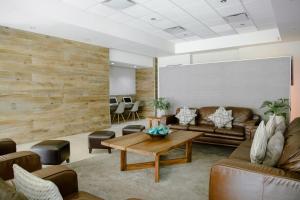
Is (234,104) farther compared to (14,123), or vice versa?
(234,104)

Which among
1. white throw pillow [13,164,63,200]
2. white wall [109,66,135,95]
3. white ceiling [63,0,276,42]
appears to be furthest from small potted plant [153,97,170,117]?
white throw pillow [13,164,63,200]

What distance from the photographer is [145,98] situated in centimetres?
939

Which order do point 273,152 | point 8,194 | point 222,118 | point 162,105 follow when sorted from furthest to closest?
point 162,105 < point 222,118 < point 273,152 < point 8,194

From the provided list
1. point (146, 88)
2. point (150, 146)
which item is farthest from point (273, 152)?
point (146, 88)

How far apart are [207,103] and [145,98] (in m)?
4.15

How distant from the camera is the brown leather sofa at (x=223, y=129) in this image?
4.20 meters

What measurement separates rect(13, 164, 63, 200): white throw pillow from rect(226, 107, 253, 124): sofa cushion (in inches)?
175

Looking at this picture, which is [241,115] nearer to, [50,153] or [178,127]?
[178,127]

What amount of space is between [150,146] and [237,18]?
4.16m

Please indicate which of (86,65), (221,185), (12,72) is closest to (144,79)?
(86,65)

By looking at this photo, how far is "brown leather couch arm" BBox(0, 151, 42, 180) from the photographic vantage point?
79.6 inches

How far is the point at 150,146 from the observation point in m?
2.91

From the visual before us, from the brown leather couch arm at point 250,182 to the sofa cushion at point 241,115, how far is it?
10.1ft

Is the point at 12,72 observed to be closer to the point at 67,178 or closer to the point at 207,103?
the point at 67,178
